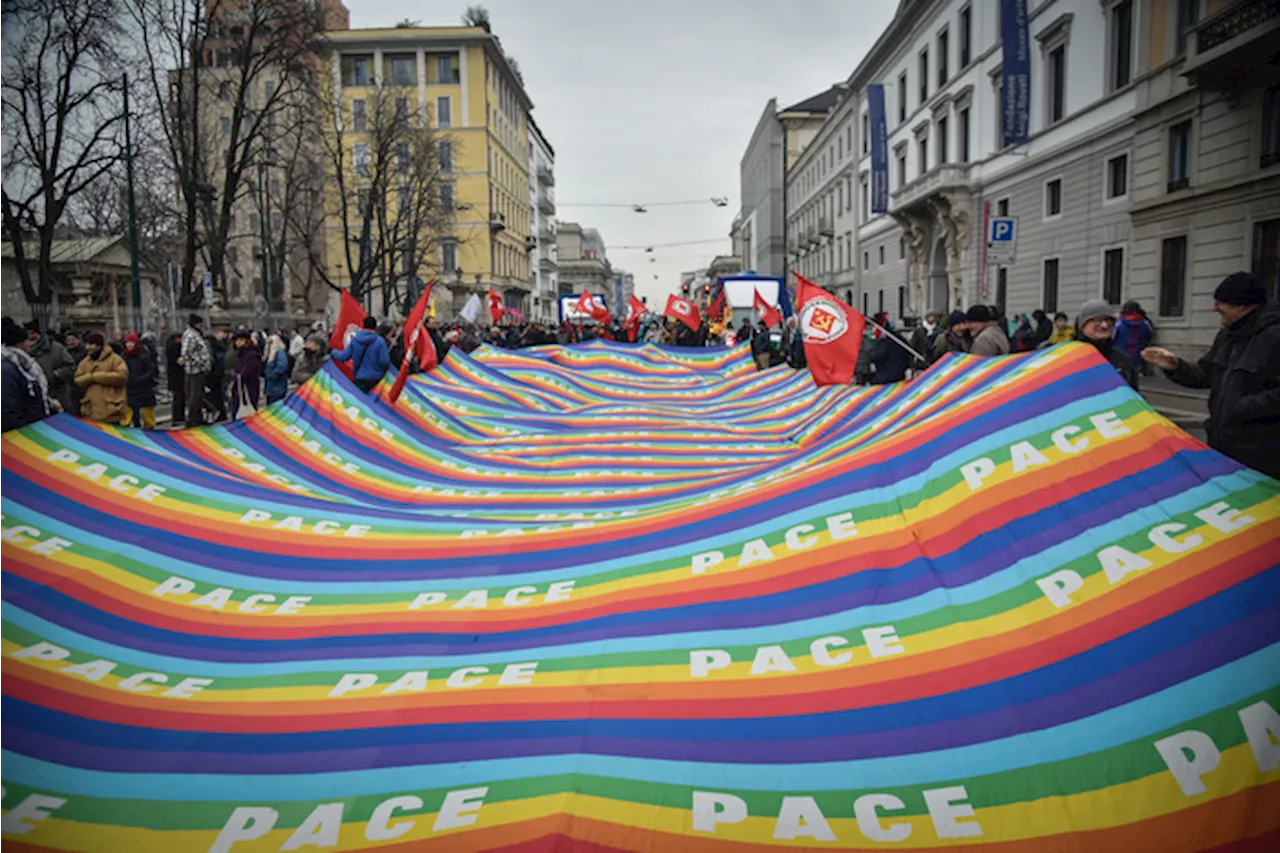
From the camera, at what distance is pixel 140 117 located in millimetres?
23141

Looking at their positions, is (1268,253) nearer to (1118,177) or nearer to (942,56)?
(1118,177)

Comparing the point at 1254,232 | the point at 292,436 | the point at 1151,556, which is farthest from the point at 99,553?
the point at 1254,232

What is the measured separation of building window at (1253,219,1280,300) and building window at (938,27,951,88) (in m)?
22.8

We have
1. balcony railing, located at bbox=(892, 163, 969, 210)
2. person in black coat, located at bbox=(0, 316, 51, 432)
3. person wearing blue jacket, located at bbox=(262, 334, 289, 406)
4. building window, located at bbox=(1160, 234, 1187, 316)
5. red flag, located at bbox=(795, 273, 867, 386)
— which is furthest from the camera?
balcony railing, located at bbox=(892, 163, 969, 210)

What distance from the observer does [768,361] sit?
61.0 feet

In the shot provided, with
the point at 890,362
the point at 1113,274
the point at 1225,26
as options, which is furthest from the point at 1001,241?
the point at 1113,274

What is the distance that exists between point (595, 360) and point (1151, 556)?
1101 cm

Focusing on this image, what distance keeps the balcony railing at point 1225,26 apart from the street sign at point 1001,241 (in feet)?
18.1

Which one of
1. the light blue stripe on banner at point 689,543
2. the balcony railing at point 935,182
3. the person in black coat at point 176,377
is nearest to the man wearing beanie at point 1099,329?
the light blue stripe on banner at point 689,543

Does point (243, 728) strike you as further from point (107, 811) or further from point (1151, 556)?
point (1151, 556)

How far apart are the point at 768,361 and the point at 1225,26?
11.5 m

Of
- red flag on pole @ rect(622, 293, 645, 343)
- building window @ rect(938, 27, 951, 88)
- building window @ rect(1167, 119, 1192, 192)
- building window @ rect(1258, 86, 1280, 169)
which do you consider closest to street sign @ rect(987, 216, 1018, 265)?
building window @ rect(1258, 86, 1280, 169)

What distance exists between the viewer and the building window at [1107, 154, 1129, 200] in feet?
80.4

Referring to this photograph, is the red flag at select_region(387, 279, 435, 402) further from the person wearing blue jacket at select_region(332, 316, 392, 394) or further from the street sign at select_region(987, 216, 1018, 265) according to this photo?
the street sign at select_region(987, 216, 1018, 265)
